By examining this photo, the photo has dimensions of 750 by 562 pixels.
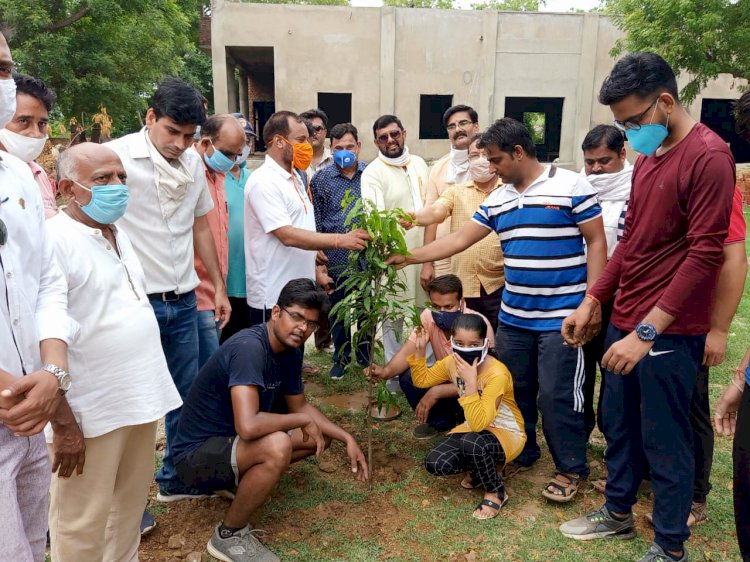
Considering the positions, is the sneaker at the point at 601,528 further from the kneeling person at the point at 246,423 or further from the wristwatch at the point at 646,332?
the kneeling person at the point at 246,423

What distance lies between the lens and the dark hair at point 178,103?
10.1ft

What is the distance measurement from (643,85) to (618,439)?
1.70 meters

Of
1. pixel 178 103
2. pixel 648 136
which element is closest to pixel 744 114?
pixel 648 136

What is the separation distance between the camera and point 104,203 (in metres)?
2.37

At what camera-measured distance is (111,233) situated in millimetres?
2500

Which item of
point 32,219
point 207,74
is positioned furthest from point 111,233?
point 207,74

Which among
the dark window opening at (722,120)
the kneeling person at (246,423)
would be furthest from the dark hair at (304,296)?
the dark window opening at (722,120)

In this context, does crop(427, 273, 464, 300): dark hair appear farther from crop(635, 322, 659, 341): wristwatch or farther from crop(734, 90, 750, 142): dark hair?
crop(734, 90, 750, 142): dark hair

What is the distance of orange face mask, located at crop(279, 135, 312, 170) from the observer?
409cm

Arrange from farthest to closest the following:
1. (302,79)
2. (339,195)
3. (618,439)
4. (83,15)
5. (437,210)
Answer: (302,79)
(83,15)
(339,195)
(437,210)
(618,439)

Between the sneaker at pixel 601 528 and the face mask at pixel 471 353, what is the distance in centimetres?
100

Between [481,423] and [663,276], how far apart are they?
1.27 metres

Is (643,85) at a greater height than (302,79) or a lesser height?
lesser

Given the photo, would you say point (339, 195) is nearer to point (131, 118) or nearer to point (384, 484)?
point (384, 484)
